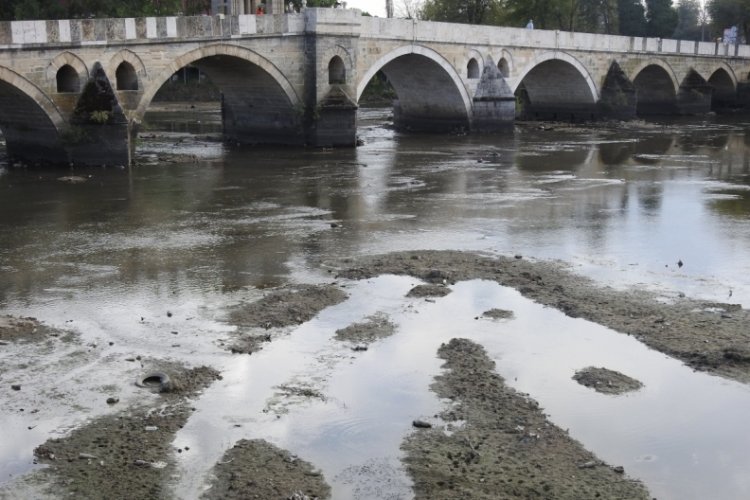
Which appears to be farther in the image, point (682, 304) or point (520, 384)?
point (682, 304)

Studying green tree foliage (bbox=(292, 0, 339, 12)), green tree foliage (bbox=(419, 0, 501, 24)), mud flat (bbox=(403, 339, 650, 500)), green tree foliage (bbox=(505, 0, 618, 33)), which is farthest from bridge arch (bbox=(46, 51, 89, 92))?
green tree foliage (bbox=(505, 0, 618, 33))

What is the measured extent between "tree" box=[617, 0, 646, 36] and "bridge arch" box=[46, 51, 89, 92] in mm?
45928

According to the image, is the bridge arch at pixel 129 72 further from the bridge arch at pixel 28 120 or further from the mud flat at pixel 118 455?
the mud flat at pixel 118 455

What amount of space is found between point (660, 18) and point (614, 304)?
53299 mm

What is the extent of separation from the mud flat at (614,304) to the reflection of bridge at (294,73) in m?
10.2

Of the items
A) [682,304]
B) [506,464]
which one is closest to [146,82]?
[682,304]

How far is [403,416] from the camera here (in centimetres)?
638

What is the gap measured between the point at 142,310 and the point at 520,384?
384cm

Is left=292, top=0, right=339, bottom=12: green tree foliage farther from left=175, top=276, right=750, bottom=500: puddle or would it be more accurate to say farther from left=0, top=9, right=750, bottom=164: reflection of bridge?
left=175, top=276, right=750, bottom=500: puddle

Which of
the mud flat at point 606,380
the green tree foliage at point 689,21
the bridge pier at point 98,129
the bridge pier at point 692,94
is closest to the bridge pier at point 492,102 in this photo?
the bridge pier at point 98,129

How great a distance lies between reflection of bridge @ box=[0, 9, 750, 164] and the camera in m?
18.6

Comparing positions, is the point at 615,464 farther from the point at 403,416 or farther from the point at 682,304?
the point at 682,304

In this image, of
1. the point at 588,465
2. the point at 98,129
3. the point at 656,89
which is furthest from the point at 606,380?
the point at 656,89

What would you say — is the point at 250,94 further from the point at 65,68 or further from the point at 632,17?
the point at 632,17
